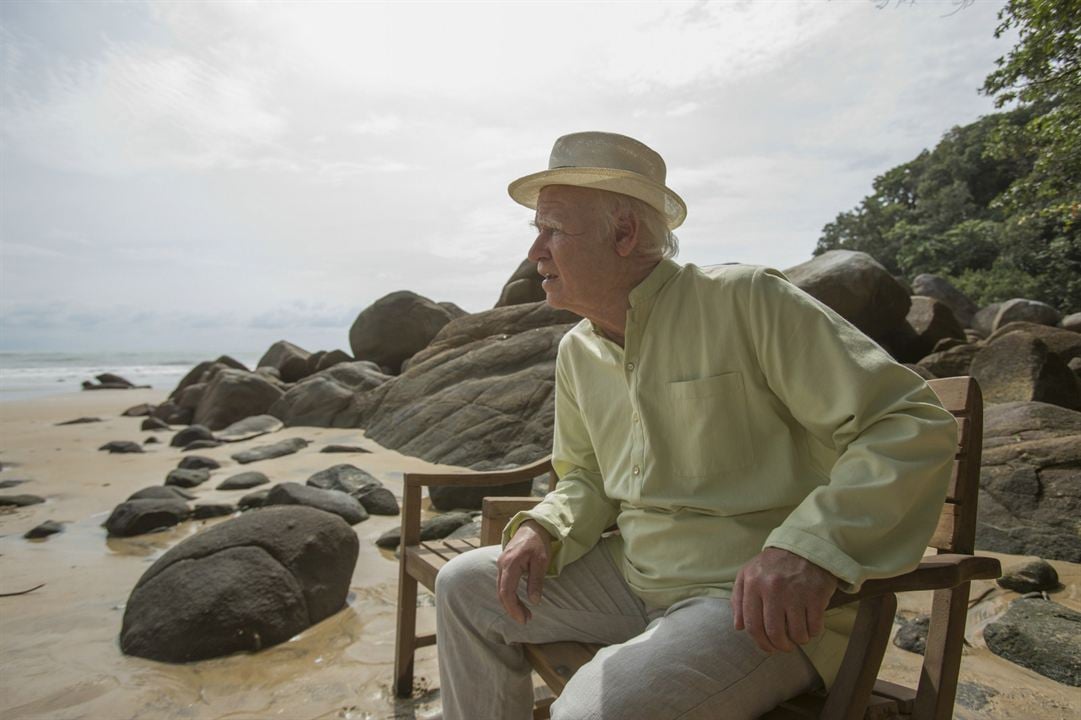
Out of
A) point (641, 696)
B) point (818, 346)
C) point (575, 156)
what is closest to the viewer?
point (641, 696)

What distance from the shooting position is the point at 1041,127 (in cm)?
811

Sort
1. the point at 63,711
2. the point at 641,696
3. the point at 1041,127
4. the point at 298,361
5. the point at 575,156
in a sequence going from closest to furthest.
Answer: the point at 641,696
the point at 575,156
the point at 63,711
the point at 1041,127
the point at 298,361

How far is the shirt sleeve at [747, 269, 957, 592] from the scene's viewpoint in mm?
1446

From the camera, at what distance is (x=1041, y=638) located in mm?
3111

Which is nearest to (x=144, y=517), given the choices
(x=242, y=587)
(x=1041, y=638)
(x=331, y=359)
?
(x=242, y=587)

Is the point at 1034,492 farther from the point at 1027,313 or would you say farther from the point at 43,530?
the point at 1027,313

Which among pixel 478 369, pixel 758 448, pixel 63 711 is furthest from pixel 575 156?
pixel 478 369

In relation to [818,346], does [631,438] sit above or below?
below

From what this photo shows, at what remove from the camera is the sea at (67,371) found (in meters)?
27.6

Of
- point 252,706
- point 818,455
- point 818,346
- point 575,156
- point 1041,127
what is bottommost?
point 252,706

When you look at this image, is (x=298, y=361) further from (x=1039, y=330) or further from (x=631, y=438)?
(x=631, y=438)

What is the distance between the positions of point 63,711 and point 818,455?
3.14 m

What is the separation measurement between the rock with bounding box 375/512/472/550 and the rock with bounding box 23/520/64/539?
2.74m

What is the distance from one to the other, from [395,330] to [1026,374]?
50.7 ft
